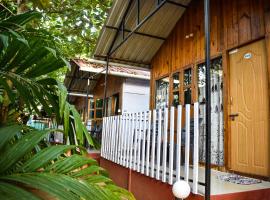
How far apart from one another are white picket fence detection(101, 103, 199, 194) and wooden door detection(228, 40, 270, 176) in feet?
2.93

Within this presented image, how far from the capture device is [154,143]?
391cm

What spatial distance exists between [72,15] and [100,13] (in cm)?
113

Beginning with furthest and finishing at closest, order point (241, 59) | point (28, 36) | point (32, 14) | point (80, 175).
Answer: point (241, 59) → point (28, 36) → point (32, 14) → point (80, 175)

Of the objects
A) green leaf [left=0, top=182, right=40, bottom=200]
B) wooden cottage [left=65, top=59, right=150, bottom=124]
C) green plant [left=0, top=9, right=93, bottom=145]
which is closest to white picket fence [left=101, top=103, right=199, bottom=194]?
green plant [left=0, top=9, right=93, bottom=145]

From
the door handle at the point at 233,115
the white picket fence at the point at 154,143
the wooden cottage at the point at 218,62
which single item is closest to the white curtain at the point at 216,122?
the wooden cottage at the point at 218,62

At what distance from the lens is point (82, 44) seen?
9.02 meters

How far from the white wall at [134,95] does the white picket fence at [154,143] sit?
14.0ft

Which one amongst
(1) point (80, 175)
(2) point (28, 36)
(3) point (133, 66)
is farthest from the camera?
(3) point (133, 66)

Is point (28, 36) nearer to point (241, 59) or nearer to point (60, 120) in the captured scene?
point (60, 120)

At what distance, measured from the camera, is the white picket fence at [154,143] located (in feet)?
9.95

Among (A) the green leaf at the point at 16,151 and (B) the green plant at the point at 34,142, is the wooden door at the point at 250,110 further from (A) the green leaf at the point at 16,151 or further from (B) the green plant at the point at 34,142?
(A) the green leaf at the point at 16,151

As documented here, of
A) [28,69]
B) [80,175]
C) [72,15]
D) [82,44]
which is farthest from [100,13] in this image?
[80,175]

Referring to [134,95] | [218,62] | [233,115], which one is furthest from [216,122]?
[134,95]

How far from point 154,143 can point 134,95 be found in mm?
6648
